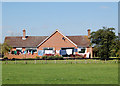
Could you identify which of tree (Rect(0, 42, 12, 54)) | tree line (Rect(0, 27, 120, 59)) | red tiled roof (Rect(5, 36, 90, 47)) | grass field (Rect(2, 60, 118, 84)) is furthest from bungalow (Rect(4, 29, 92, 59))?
grass field (Rect(2, 60, 118, 84))

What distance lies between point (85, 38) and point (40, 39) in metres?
11.6

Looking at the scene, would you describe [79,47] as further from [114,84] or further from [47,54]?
[114,84]

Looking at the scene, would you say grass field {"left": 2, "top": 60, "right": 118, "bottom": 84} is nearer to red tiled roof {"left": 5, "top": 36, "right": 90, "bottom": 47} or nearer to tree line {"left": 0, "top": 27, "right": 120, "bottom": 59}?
tree line {"left": 0, "top": 27, "right": 120, "bottom": 59}

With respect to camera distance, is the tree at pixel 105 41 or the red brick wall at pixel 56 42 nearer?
the tree at pixel 105 41

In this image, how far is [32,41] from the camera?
7638 centimetres

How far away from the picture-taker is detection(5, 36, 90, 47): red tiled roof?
72.5 metres

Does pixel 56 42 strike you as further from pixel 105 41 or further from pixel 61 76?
pixel 61 76

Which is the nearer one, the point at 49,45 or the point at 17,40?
the point at 49,45

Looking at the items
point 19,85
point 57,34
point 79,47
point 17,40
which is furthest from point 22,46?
point 19,85

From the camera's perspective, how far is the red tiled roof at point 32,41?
72500 mm

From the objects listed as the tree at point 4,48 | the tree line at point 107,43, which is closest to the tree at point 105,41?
the tree line at point 107,43

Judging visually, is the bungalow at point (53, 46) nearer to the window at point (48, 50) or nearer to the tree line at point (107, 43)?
the window at point (48, 50)

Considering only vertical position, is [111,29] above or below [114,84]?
above

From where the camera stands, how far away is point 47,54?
70938 mm
